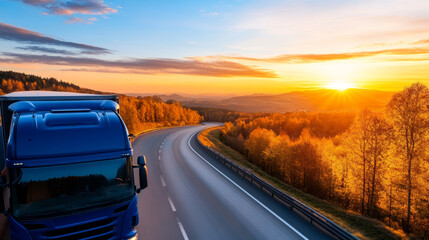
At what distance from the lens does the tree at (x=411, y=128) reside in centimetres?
1998

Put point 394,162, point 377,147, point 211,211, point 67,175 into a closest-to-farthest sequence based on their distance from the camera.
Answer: point 67,175 → point 211,211 → point 394,162 → point 377,147

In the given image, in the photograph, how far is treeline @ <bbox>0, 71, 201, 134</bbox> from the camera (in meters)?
57.4

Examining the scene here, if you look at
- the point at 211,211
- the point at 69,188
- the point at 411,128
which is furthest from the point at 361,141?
the point at 69,188

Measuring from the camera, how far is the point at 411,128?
20422 millimetres

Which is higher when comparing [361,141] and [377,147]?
[361,141]

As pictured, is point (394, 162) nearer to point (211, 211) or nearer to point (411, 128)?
point (411, 128)

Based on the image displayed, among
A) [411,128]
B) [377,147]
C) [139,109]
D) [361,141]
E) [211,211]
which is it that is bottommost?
[139,109]

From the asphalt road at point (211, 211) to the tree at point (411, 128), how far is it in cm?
1400

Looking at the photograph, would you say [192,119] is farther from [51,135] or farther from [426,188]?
[51,135]

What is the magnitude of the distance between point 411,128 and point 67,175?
25.0m

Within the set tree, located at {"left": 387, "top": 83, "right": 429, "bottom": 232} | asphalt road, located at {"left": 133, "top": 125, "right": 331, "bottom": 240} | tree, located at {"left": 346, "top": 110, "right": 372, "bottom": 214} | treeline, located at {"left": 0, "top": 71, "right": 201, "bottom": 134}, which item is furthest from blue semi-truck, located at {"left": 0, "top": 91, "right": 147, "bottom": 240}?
treeline, located at {"left": 0, "top": 71, "right": 201, "bottom": 134}

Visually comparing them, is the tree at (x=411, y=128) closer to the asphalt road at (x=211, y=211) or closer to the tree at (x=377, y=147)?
the tree at (x=377, y=147)

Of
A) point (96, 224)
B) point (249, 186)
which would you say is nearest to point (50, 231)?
point (96, 224)

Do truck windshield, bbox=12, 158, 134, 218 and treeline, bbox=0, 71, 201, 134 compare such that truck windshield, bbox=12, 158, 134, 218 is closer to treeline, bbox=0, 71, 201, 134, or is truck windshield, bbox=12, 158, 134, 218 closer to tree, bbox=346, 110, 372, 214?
tree, bbox=346, 110, 372, 214
